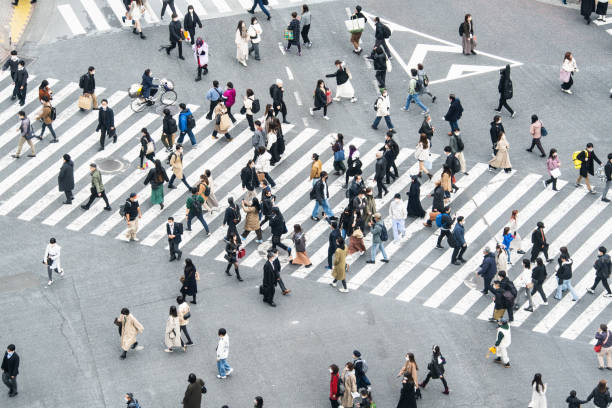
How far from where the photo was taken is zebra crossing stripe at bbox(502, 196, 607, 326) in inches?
1404

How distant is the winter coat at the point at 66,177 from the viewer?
38.1m

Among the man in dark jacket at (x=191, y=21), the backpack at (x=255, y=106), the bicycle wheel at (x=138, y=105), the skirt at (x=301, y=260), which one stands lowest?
the skirt at (x=301, y=260)

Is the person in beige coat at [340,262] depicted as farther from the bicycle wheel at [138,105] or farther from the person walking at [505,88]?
the bicycle wheel at [138,105]

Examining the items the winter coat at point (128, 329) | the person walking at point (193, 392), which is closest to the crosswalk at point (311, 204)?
the winter coat at point (128, 329)

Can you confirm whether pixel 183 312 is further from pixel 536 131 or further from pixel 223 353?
pixel 536 131

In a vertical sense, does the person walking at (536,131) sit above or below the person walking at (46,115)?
below

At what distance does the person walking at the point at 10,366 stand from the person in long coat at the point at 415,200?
514 inches

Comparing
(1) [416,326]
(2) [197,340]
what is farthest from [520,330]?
(2) [197,340]

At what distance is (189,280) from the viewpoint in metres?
34.7

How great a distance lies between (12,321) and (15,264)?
8.40 feet

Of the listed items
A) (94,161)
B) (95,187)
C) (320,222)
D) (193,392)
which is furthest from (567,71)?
(193,392)

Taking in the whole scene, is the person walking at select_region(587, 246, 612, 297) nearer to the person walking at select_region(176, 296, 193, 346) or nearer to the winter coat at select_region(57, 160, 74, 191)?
the person walking at select_region(176, 296, 193, 346)

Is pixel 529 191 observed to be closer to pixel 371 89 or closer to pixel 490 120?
pixel 490 120

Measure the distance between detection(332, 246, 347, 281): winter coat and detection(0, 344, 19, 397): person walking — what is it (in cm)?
914
